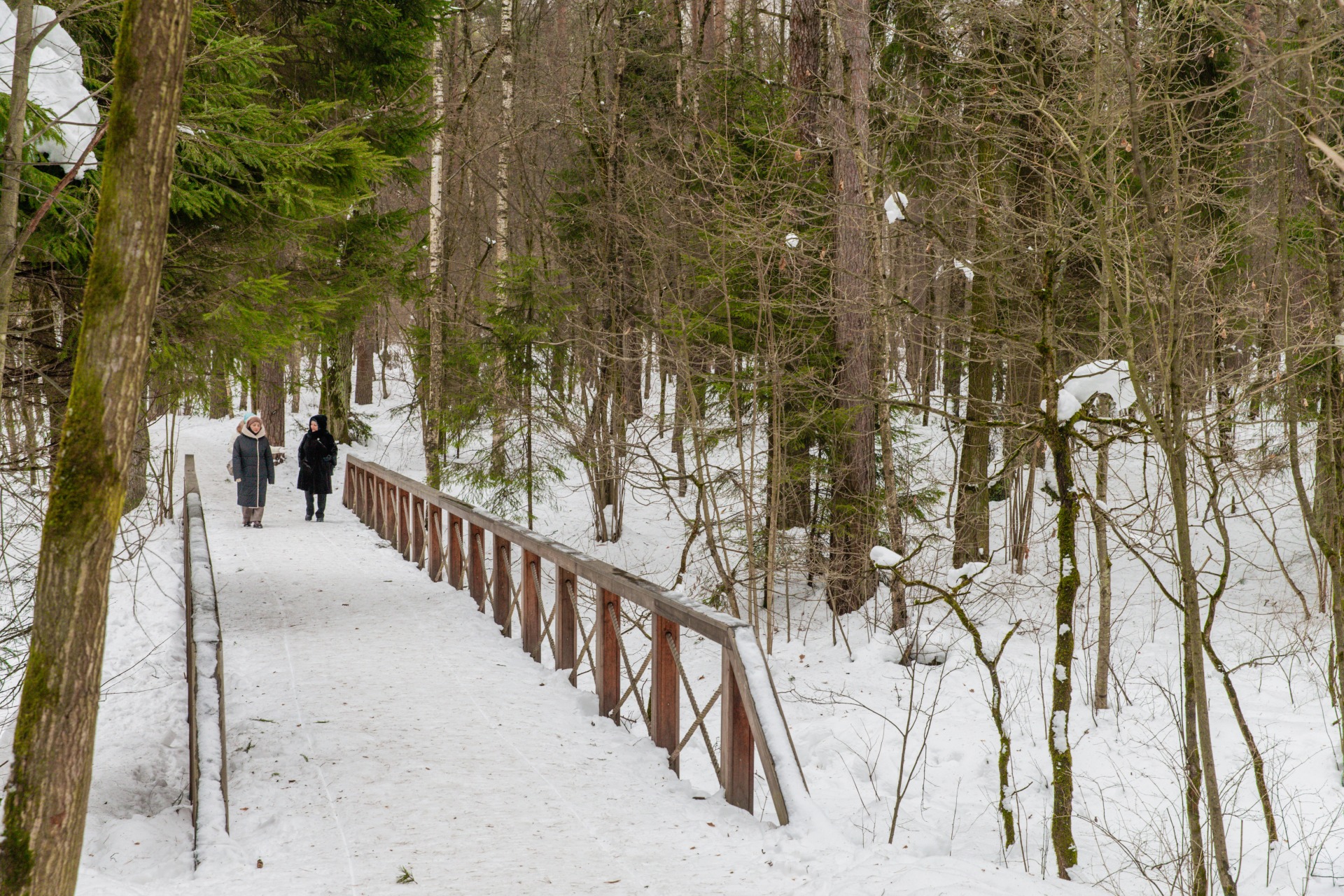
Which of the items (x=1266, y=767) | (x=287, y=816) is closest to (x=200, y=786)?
(x=287, y=816)

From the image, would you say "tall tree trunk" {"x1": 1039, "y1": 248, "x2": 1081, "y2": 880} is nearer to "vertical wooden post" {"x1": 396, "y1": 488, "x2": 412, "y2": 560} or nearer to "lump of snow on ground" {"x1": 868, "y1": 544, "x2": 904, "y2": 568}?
"lump of snow on ground" {"x1": 868, "y1": 544, "x2": 904, "y2": 568}

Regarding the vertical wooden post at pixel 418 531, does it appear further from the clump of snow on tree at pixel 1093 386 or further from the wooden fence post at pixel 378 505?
the clump of snow on tree at pixel 1093 386

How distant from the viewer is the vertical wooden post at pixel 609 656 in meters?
6.65

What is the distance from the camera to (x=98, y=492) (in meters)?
3.26

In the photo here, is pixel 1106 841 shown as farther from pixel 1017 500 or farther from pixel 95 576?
pixel 1017 500

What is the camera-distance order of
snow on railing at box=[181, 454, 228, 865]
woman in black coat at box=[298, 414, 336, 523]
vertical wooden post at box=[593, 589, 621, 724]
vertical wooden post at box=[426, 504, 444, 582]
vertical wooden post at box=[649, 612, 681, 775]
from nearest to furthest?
snow on railing at box=[181, 454, 228, 865] < vertical wooden post at box=[649, 612, 681, 775] < vertical wooden post at box=[593, 589, 621, 724] < vertical wooden post at box=[426, 504, 444, 582] < woman in black coat at box=[298, 414, 336, 523]

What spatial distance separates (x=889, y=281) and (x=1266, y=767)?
17.4ft

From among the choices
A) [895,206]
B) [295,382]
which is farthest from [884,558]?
[295,382]

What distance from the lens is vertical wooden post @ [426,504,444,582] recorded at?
1109cm

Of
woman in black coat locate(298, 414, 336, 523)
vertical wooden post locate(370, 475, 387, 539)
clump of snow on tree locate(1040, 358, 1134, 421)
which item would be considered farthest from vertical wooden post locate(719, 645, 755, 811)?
woman in black coat locate(298, 414, 336, 523)

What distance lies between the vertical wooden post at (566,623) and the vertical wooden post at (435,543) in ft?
12.1

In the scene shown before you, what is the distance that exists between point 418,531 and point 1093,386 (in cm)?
855

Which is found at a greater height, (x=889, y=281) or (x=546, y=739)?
(x=889, y=281)

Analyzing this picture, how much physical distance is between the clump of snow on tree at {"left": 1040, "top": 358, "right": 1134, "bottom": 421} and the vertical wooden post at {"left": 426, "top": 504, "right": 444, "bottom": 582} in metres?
7.41
